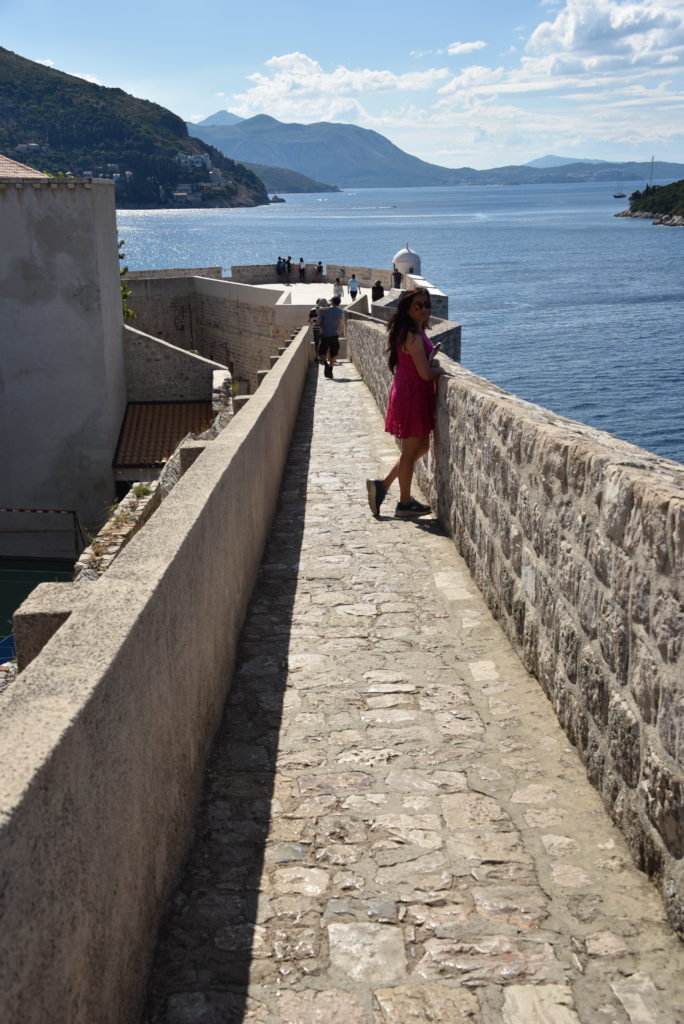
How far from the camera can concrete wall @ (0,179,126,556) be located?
26.4m

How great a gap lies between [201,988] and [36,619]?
1.12m

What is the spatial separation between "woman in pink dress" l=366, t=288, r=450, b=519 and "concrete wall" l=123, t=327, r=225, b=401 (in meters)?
24.3

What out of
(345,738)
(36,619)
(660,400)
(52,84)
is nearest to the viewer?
(36,619)

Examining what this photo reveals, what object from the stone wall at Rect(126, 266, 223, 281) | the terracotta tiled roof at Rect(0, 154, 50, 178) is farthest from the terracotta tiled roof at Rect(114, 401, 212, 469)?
the stone wall at Rect(126, 266, 223, 281)

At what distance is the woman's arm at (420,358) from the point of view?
24.0 ft

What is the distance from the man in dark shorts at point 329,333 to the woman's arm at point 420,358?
1110 cm

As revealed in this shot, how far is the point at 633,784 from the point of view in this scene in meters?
3.28

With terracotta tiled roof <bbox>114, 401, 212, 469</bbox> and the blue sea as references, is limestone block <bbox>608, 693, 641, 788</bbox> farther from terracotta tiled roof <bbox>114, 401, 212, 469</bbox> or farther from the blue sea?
the blue sea

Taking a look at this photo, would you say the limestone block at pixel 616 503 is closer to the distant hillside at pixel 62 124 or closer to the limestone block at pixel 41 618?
the limestone block at pixel 41 618

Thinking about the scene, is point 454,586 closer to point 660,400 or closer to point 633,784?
point 633,784

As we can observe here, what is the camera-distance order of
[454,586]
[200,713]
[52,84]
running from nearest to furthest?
[200,713]
[454,586]
[52,84]

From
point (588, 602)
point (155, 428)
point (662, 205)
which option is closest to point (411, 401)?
point (588, 602)

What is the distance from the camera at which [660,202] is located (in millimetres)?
160250

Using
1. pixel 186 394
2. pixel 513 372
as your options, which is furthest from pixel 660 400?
pixel 186 394
